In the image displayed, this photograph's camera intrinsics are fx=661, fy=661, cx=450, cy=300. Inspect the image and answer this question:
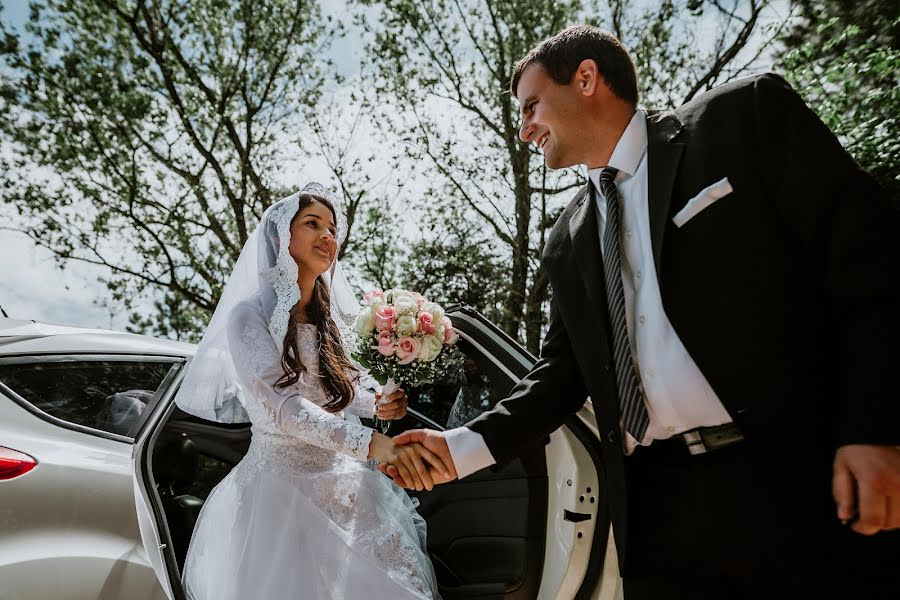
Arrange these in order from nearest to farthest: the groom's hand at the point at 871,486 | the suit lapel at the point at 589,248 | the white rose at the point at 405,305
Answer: the groom's hand at the point at 871,486, the suit lapel at the point at 589,248, the white rose at the point at 405,305

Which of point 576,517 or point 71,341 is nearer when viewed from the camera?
point 576,517

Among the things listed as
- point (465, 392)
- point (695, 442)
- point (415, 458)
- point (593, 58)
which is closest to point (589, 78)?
point (593, 58)

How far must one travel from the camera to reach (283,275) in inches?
120

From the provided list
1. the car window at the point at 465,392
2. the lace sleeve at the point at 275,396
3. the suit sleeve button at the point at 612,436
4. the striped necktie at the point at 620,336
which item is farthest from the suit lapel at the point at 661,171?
the lace sleeve at the point at 275,396

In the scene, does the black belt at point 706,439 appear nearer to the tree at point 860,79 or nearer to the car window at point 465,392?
the car window at point 465,392

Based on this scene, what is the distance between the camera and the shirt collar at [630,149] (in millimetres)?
1801

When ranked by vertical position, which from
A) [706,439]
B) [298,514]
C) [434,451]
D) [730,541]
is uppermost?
[706,439]

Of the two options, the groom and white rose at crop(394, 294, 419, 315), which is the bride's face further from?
the groom

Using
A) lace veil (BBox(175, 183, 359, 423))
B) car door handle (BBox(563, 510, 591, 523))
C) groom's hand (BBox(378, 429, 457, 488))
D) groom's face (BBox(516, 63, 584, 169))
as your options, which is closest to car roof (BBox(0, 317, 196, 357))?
lace veil (BBox(175, 183, 359, 423))

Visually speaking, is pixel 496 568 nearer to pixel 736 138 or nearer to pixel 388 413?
pixel 388 413

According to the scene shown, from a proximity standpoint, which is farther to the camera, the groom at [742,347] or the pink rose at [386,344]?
the pink rose at [386,344]

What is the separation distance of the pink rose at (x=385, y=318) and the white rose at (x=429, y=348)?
0.47ft

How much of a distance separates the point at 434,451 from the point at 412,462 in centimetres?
13

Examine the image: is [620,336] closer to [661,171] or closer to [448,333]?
[661,171]
